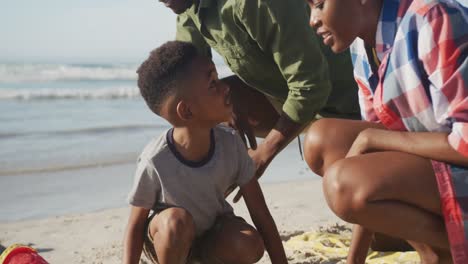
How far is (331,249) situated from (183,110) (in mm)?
1027

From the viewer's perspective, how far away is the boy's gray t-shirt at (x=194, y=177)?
2.56 meters

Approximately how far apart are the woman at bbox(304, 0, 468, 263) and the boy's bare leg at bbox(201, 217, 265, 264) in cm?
44

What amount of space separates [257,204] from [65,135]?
5064 mm

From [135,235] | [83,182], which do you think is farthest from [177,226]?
[83,182]

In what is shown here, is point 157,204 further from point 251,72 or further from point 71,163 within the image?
point 71,163

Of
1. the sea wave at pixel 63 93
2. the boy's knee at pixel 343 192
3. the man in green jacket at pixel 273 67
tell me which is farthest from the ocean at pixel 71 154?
the boy's knee at pixel 343 192

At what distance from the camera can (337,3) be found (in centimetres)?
217

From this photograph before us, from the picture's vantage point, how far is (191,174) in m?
2.59

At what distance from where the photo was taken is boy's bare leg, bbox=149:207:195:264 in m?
2.44

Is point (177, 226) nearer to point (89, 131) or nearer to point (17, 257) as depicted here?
point (17, 257)

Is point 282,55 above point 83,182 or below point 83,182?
above

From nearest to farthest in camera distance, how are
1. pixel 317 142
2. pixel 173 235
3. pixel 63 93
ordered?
pixel 173 235
pixel 317 142
pixel 63 93

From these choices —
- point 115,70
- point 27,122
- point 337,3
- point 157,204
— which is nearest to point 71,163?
point 27,122

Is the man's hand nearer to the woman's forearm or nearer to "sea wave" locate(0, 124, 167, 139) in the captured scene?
the woman's forearm
